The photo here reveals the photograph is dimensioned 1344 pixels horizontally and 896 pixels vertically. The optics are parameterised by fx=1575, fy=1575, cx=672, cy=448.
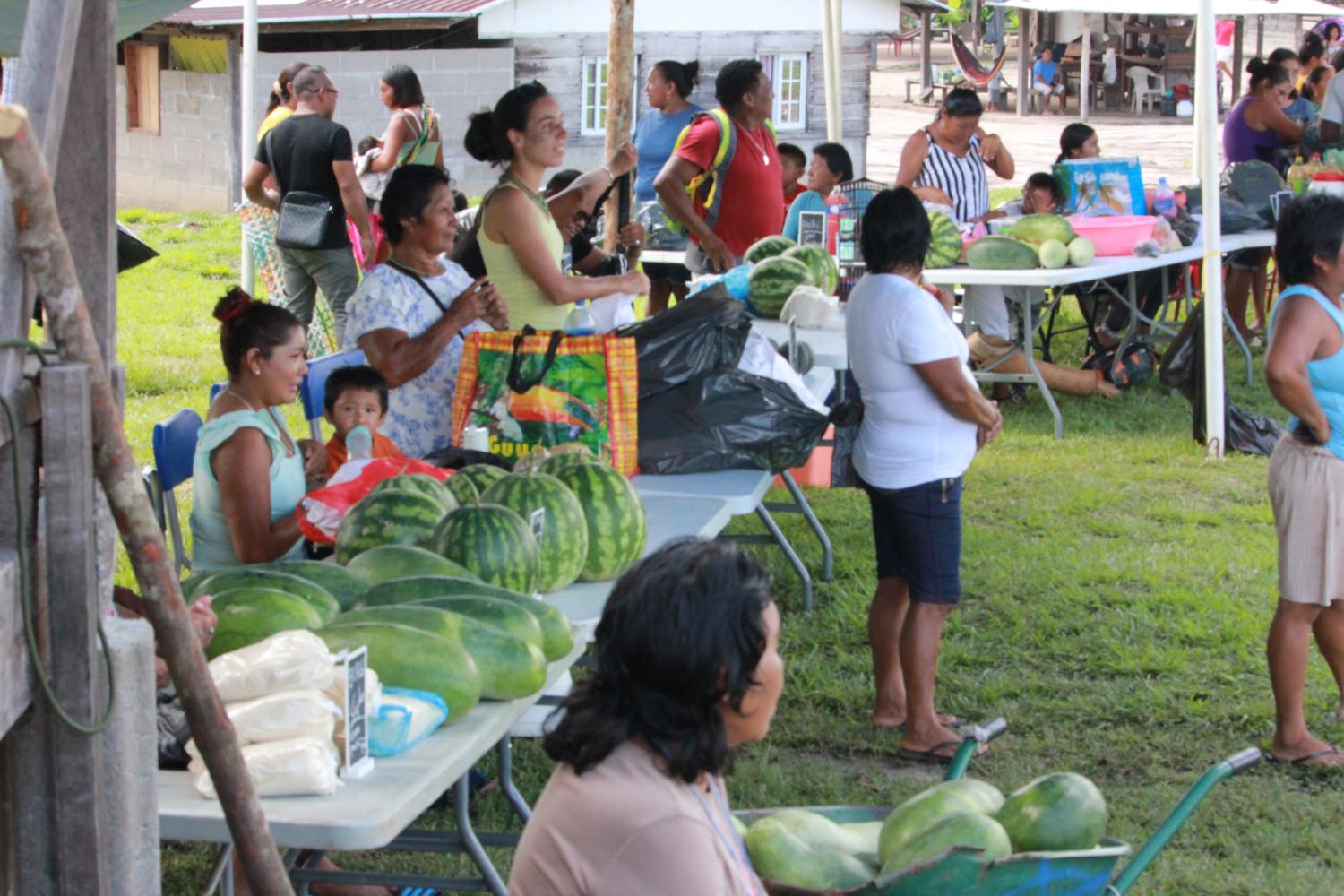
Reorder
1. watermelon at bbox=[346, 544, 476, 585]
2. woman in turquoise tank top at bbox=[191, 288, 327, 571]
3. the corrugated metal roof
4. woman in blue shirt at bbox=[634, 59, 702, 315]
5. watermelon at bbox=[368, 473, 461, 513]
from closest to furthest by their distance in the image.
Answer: watermelon at bbox=[346, 544, 476, 585] → watermelon at bbox=[368, 473, 461, 513] → woman in turquoise tank top at bbox=[191, 288, 327, 571] → woman in blue shirt at bbox=[634, 59, 702, 315] → the corrugated metal roof

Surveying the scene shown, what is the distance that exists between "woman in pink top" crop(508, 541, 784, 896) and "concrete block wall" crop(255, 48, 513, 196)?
1769 centimetres

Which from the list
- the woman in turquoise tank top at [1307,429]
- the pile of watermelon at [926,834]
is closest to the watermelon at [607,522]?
the pile of watermelon at [926,834]

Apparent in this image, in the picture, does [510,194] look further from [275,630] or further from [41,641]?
[41,641]

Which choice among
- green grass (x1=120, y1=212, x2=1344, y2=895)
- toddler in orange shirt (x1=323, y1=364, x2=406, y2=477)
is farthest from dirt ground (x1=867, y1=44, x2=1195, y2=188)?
toddler in orange shirt (x1=323, y1=364, x2=406, y2=477)

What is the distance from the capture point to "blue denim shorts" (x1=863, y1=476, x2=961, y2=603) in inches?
196

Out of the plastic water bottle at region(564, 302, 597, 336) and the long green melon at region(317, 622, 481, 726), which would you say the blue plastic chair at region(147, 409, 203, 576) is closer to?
the plastic water bottle at region(564, 302, 597, 336)

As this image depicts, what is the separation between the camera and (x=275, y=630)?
2805mm

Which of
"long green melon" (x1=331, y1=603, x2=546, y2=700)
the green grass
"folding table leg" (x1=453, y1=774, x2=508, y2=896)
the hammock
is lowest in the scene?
the green grass

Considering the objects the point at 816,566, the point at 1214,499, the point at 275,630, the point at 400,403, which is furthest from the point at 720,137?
the point at 275,630

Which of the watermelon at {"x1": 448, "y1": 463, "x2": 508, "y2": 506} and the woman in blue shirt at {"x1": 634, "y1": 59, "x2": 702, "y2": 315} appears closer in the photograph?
the watermelon at {"x1": 448, "y1": 463, "x2": 508, "y2": 506}

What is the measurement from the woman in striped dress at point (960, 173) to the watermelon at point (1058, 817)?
22.5ft

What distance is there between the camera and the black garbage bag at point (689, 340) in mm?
4863

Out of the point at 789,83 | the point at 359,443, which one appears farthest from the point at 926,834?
the point at 789,83

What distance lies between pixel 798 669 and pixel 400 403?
5.89 feet
